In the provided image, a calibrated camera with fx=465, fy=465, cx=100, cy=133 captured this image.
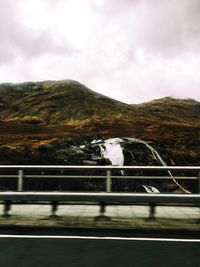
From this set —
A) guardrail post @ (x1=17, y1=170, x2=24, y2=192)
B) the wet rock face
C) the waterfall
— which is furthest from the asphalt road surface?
the waterfall

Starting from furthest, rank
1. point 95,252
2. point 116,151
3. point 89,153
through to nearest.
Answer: point 116,151, point 89,153, point 95,252

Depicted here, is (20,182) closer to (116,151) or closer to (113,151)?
(116,151)

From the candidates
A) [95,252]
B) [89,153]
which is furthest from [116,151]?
[95,252]

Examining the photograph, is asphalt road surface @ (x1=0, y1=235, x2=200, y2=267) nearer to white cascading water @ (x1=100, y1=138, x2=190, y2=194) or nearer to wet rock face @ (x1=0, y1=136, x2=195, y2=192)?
wet rock face @ (x1=0, y1=136, x2=195, y2=192)

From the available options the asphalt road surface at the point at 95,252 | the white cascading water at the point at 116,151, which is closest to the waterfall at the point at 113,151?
the white cascading water at the point at 116,151

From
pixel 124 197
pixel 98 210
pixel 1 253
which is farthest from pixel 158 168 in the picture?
pixel 1 253

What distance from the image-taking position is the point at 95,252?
248 inches

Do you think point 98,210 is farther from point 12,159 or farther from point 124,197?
point 12,159

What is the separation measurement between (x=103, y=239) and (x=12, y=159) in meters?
70.0

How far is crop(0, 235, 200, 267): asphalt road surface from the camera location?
223 inches

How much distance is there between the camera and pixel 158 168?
9.53 meters

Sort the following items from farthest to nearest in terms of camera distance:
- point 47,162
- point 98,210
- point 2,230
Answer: point 47,162
point 98,210
point 2,230

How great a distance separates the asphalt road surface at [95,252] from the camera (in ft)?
18.6

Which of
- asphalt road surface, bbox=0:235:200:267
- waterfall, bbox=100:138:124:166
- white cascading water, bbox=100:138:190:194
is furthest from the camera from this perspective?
white cascading water, bbox=100:138:190:194
